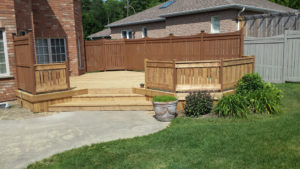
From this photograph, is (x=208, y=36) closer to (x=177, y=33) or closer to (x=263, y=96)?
(x=263, y=96)

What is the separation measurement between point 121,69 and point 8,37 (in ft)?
26.3

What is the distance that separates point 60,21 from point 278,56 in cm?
1095

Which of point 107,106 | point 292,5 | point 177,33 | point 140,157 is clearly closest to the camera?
point 140,157

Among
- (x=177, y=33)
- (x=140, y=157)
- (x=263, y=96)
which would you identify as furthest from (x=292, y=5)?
(x=140, y=157)

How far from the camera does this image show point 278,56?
40.1ft

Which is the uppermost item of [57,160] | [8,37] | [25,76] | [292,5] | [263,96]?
[292,5]

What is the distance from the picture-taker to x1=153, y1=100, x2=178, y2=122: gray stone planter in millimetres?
7910

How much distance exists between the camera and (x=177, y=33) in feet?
67.2

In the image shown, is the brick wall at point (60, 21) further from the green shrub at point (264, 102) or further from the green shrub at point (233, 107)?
the green shrub at point (264, 102)

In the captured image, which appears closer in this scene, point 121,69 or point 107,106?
point 107,106

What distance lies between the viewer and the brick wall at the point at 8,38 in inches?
408

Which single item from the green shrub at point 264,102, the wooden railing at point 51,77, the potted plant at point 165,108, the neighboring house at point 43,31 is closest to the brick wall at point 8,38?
the neighboring house at point 43,31

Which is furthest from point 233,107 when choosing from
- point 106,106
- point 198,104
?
point 106,106

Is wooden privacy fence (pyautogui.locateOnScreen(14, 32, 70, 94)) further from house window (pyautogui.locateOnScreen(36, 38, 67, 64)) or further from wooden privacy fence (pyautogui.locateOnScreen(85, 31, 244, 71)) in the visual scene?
wooden privacy fence (pyautogui.locateOnScreen(85, 31, 244, 71))
